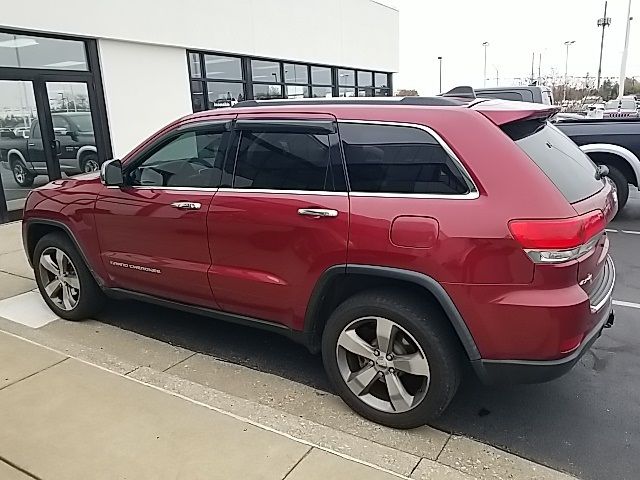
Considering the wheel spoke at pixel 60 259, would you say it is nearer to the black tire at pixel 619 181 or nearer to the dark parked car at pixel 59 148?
the dark parked car at pixel 59 148

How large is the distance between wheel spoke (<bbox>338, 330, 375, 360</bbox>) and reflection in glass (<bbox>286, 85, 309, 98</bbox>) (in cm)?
Result: 1359

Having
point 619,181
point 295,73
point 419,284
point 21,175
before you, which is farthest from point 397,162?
point 295,73

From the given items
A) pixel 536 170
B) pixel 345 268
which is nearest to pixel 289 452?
pixel 345 268

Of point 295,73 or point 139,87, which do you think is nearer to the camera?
point 139,87

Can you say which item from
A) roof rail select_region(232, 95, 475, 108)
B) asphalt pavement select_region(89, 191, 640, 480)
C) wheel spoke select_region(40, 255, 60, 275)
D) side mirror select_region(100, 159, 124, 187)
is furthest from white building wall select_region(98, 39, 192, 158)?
roof rail select_region(232, 95, 475, 108)

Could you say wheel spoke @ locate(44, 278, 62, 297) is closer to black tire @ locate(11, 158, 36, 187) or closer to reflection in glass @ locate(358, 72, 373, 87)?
black tire @ locate(11, 158, 36, 187)

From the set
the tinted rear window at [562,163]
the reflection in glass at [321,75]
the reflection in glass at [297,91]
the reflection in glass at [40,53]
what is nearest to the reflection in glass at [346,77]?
the reflection in glass at [321,75]

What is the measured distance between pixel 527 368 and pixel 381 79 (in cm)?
1983

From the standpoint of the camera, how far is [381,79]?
21.3m

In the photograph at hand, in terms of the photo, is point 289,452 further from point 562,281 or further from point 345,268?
point 562,281

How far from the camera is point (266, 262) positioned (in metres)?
3.40

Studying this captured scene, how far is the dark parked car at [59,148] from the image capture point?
30.2ft

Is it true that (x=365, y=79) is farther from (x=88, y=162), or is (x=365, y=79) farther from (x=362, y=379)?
(x=362, y=379)

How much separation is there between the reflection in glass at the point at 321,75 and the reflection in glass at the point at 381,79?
3.74 m
